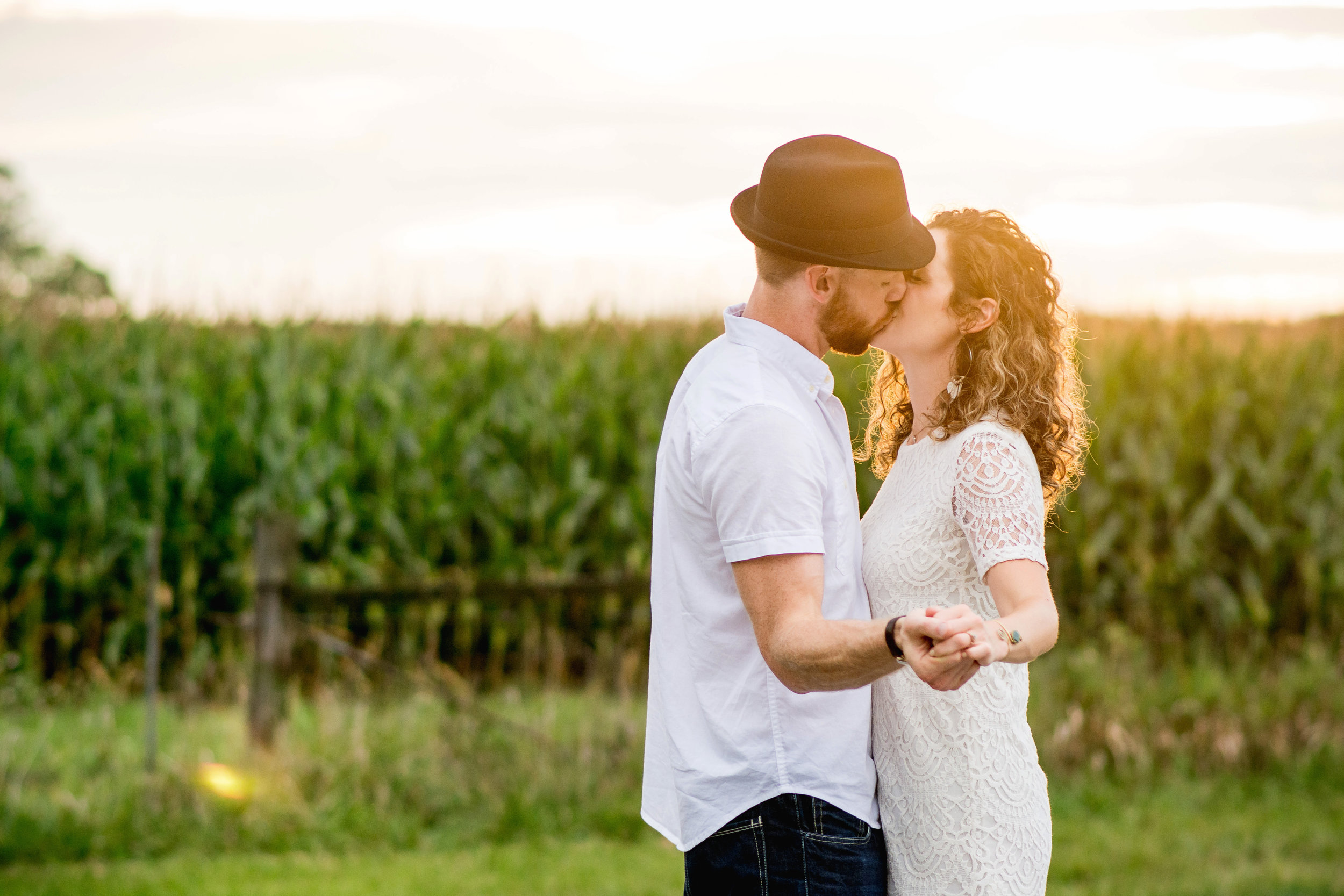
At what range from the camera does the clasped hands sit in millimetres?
1576

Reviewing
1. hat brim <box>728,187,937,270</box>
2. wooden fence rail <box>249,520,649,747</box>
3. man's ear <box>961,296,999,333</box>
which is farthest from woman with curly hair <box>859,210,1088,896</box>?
wooden fence rail <box>249,520,649,747</box>

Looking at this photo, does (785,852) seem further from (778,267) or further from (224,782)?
(224,782)

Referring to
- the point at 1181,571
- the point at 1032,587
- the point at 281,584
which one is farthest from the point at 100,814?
the point at 1181,571

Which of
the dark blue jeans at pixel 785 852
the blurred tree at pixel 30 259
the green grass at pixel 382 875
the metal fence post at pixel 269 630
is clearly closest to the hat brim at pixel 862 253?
the dark blue jeans at pixel 785 852

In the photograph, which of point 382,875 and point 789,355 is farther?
point 382,875

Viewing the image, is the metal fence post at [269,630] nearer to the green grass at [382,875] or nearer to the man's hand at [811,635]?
the green grass at [382,875]

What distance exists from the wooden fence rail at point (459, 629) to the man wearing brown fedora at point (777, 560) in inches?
153

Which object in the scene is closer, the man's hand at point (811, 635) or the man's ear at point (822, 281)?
the man's hand at point (811, 635)

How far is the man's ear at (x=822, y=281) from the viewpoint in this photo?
2004mm

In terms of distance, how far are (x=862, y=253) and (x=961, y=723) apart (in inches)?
34.2

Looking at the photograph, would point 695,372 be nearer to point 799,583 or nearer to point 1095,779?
point 799,583

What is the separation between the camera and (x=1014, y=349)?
2174 mm

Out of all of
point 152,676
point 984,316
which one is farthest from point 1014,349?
point 152,676

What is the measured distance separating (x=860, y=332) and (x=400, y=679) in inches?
209
